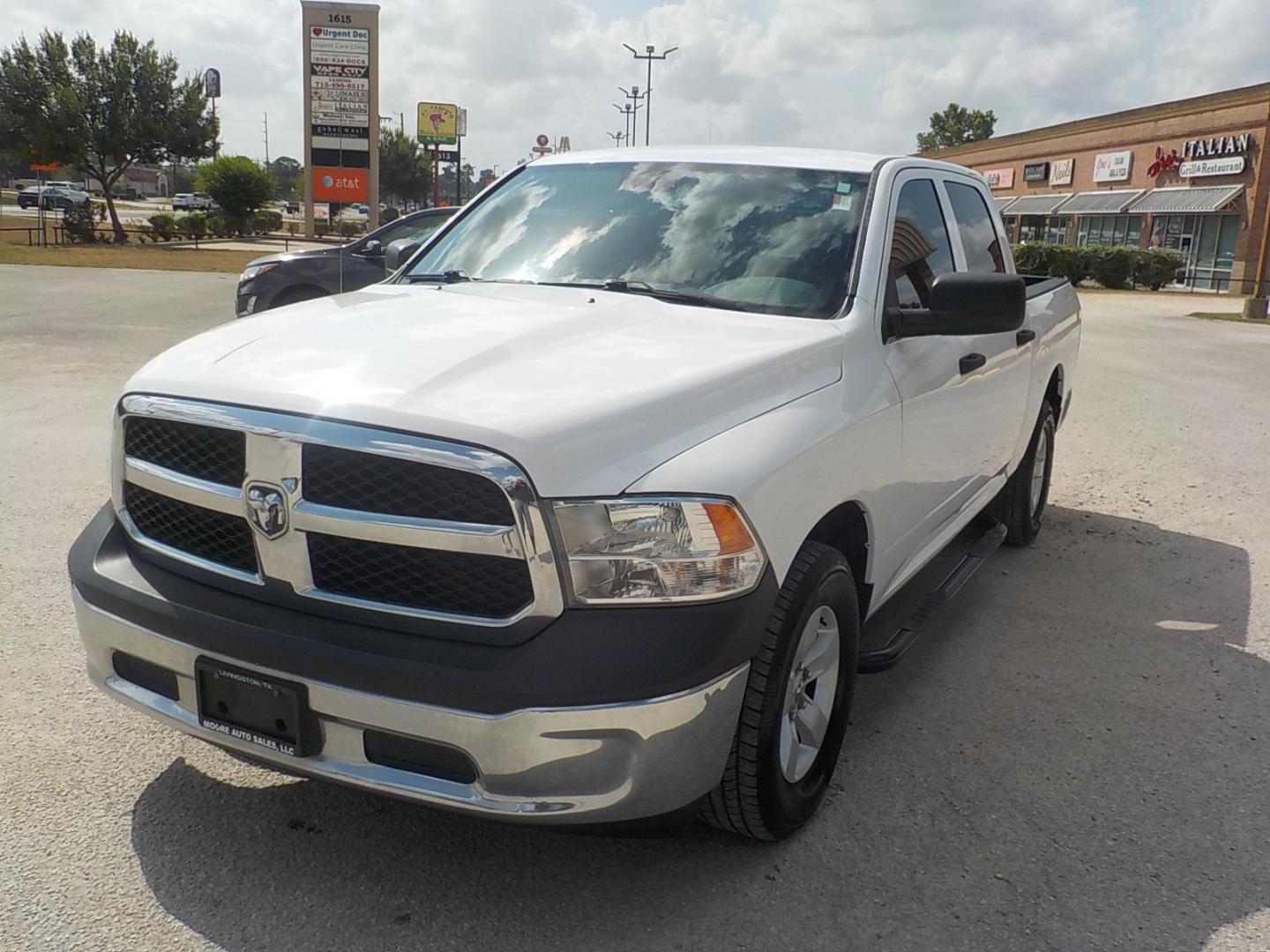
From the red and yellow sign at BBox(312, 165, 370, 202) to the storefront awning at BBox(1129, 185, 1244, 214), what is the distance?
2819cm

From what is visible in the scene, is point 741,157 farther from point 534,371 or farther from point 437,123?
point 437,123

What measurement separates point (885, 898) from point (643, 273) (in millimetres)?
2036

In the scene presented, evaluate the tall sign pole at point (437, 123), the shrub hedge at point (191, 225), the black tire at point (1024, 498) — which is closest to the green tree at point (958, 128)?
the tall sign pole at point (437, 123)

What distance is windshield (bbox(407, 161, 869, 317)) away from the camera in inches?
144

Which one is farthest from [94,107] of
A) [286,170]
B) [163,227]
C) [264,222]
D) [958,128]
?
[286,170]

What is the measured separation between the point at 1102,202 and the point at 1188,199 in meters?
5.37

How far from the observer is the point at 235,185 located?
50.8 metres

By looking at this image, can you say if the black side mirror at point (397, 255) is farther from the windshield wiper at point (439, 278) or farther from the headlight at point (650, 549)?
the headlight at point (650, 549)

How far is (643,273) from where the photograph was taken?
3.77 m

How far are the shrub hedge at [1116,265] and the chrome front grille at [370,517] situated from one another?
36.5 metres

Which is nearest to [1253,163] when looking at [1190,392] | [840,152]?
[1190,392]

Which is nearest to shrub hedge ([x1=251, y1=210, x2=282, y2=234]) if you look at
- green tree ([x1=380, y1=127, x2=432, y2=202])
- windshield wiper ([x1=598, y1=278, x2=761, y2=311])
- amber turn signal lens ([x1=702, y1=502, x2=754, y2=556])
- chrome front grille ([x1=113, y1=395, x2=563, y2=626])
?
green tree ([x1=380, y1=127, x2=432, y2=202])

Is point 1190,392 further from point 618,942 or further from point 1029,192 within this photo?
point 1029,192

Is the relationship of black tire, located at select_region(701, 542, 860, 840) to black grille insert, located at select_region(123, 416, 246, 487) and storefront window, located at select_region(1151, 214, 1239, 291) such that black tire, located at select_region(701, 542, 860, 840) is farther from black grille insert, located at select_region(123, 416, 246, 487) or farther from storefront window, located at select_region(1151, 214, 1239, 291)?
storefront window, located at select_region(1151, 214, 1239, 291)
